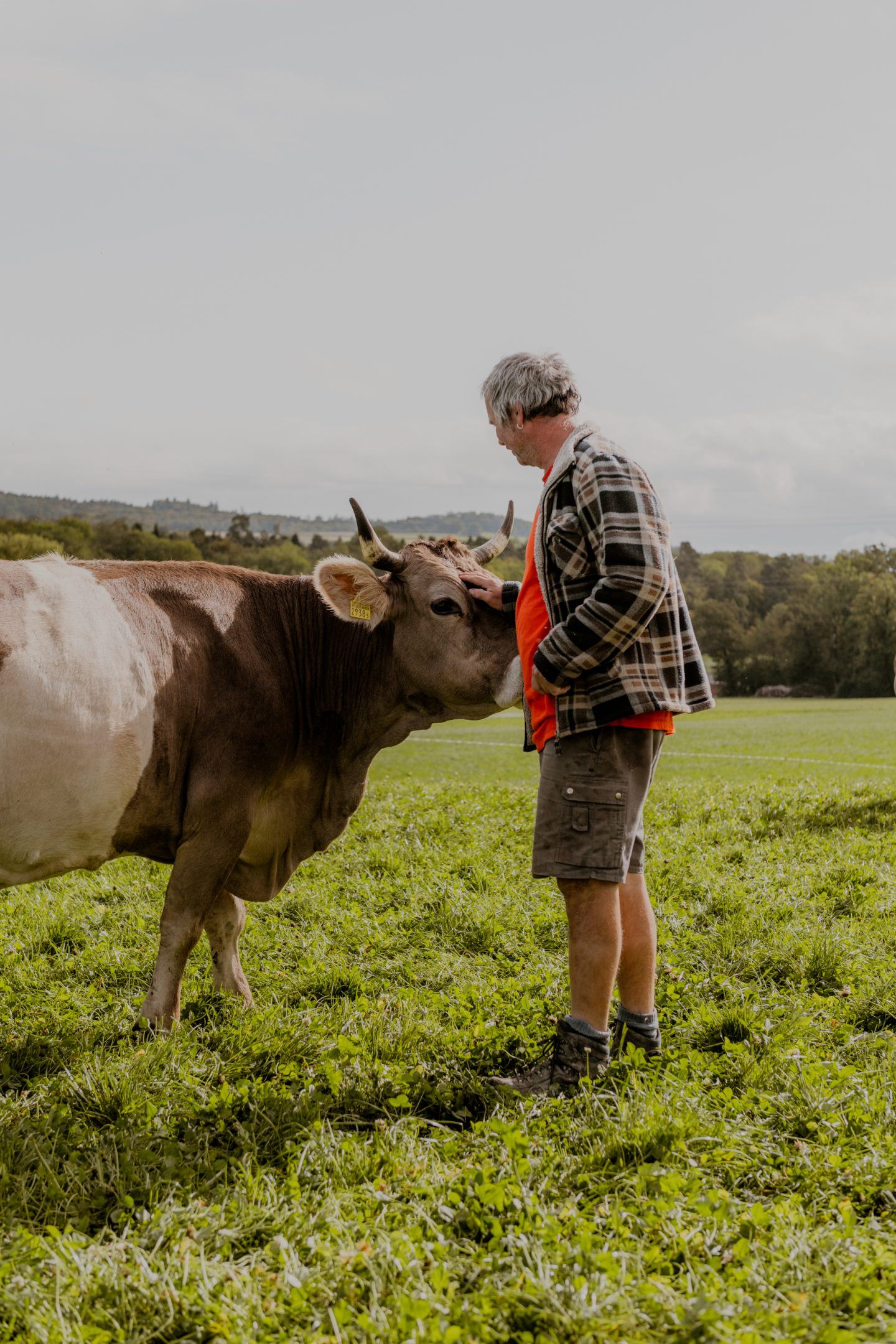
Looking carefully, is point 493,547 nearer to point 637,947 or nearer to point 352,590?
point 352,590

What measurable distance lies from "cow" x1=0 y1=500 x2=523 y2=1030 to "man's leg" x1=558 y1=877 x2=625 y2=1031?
122 centimetres

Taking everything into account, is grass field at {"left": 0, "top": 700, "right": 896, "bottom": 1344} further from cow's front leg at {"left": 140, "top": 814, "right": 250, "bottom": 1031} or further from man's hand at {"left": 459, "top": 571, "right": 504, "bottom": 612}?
man's hand at {"left": 459, "top": 571, "right": 504, "bottom": 612}

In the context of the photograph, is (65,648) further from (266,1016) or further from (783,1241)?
(783,1241)

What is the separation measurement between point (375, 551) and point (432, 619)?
470 mm

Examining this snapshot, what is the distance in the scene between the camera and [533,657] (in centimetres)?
450

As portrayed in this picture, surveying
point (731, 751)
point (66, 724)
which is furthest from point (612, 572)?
point (731, 751)

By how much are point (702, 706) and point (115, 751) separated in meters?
2.66

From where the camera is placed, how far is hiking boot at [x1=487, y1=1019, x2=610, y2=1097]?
4.48 metres

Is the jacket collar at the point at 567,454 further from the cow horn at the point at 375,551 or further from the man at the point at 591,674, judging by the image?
the cow horn at the point at 375,551

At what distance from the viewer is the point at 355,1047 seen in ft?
15.6

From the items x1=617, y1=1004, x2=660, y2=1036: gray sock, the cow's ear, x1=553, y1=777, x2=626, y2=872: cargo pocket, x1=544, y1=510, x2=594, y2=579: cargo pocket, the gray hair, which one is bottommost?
x1=617, y1=1004, x2=660, y2=1036: gray sock

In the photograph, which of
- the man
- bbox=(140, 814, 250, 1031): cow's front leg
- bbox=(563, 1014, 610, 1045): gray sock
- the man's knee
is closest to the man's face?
the man

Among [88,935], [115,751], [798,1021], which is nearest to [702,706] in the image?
[798,1021]

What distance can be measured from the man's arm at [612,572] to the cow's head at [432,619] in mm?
986
